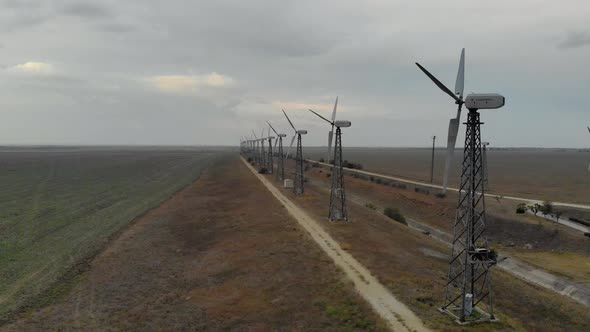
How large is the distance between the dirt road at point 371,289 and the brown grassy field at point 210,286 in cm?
81

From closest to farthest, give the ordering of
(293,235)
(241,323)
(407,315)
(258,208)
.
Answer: (407,315)
(241,323)
(293,235)
(258,208)

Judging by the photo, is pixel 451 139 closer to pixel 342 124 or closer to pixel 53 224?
pixel 342 124

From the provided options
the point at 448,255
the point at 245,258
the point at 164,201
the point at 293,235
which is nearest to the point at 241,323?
the point at 245,258

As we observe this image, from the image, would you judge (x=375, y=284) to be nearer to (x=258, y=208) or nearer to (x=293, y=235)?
(x=293, y=235)

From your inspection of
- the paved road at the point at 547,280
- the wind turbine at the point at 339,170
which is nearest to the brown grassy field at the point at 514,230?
the paved road at the point at 547,280

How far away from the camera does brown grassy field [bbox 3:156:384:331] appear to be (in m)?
24.0

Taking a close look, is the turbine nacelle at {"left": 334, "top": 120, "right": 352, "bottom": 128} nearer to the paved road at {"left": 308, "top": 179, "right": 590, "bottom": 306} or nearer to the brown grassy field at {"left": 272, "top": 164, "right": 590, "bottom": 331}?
the brown grassy field at {"left": 272, "top": 164, "right": 590, "bottom": 331}

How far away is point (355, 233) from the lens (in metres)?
42.8

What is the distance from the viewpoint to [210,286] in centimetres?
3083

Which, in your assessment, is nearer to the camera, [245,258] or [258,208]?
[245,258]

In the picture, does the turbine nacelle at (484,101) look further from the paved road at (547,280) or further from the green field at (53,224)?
the green field at (53,224)

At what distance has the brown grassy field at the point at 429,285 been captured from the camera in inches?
981

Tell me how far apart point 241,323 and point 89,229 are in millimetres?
31596

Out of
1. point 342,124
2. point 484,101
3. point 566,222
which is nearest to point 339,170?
point 342,124
